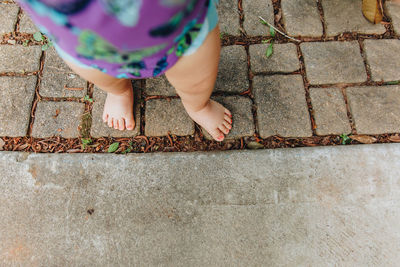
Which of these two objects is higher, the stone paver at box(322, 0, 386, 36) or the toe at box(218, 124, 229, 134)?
the stone paver at box(322, 0, 386, 36)

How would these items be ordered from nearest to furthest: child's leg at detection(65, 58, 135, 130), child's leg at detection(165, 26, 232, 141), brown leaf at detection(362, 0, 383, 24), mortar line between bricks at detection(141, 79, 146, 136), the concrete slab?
1. child's leg at detection(165, 26, 232, 141)
2. the concrete slab
3. child's leg at detection(65, 58, 135, 130)
4. mortar line between bricks at detection(141, 79, 146, 136)
5. brown leaf at detection(362, 0, 383, 24)

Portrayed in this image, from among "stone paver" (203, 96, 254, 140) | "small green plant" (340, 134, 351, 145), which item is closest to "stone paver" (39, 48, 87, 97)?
"stone paver" (203, 96, 254, 140)

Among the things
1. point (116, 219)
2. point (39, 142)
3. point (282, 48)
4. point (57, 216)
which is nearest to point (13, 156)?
point (39, 142)

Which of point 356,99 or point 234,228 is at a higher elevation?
point 356,99

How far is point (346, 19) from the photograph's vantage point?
1.80 metres

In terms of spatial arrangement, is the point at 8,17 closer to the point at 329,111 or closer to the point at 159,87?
the point at 159,87

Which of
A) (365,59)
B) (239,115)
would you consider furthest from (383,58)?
(239,115)

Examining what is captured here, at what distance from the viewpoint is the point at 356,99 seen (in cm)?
166

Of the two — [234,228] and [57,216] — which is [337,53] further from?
[57,216]

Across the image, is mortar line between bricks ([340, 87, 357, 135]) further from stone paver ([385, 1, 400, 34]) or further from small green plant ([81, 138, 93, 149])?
small green plant ([81, 138, 93, 149])

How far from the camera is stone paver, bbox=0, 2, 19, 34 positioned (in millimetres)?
1823

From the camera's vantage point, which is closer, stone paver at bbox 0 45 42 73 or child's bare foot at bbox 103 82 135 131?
child's bare foot at bbox 103 82 135 131

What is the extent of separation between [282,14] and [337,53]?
1.33 feet

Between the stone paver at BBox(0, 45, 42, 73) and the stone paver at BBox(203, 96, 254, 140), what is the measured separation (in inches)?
42.5
